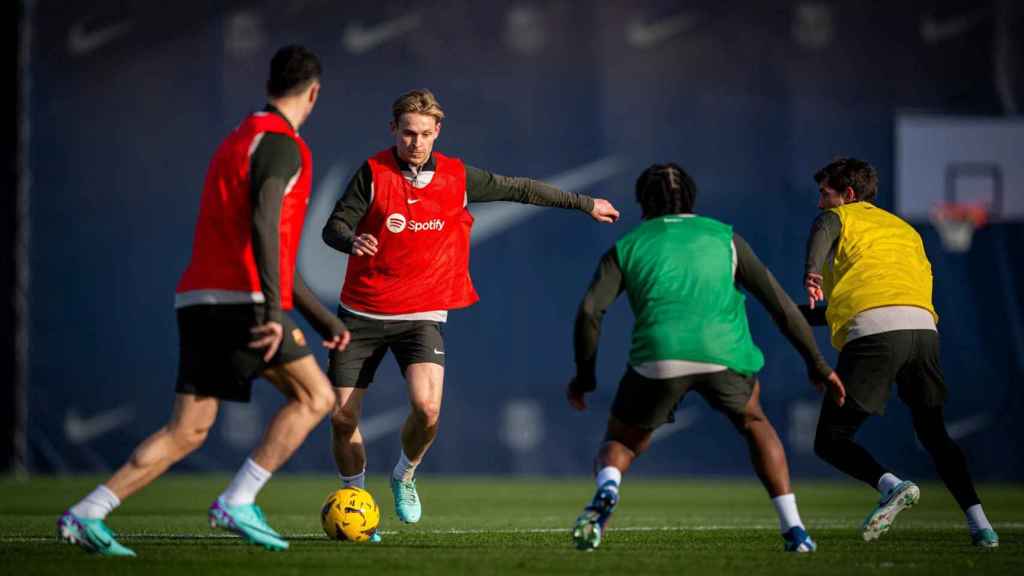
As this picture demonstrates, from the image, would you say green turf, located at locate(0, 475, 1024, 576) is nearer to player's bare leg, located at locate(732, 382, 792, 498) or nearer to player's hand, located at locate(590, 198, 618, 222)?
player's bare leg, located at locate(732, 382, 792, 498)

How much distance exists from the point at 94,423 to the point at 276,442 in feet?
32.1

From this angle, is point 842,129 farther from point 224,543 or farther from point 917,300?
point 224,543

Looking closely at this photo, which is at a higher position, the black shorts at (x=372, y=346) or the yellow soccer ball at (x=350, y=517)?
the black shorts at (x=372, y=346)

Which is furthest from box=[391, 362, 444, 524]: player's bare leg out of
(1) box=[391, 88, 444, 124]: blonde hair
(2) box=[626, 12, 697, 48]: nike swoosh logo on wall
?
(2) box=[626, 12, 697, 48]: nike swoosh logo on wall

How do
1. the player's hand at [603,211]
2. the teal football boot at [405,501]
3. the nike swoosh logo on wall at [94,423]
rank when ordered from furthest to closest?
the nike swoosh logo on wall at [94,423]
the teal football boot at [405,501]
the player's hand at [603,211]

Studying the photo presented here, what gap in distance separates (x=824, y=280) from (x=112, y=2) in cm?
1030

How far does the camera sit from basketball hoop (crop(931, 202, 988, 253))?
1648 cm

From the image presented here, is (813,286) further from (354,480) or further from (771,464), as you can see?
(354,480)

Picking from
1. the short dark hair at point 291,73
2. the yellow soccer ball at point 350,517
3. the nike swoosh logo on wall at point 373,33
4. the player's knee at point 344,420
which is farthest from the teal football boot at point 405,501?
the nike swoosh logo on wall at point 373,33

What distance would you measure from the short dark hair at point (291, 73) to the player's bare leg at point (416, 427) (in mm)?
2243

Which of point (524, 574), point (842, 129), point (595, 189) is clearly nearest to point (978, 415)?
point (842, 129)

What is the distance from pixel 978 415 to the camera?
16219 millimetres

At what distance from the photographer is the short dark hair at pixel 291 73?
6.60 m

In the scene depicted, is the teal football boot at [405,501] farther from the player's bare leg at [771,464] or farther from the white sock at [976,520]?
the white sock at [976,520]
